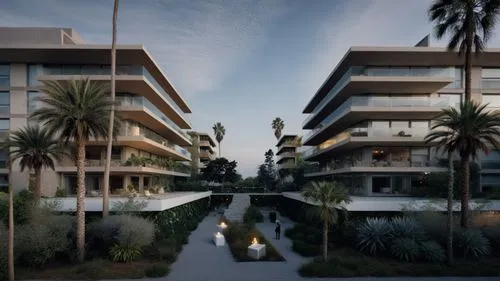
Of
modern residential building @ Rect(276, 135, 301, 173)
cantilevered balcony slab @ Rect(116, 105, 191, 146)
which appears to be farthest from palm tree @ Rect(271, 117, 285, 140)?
cantilevered balcony slab @ Rect(116, 105, 191, 146)

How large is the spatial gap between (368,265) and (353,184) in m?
19.0

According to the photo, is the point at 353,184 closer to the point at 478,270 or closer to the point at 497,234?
the point at 497,234

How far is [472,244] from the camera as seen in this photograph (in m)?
21.1

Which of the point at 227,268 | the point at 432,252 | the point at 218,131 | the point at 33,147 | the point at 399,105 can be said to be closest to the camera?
the point at 227,268

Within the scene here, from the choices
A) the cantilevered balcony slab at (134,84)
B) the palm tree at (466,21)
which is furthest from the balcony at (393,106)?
the cantilevered balcony slab at (134,84)

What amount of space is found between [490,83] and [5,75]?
172ft

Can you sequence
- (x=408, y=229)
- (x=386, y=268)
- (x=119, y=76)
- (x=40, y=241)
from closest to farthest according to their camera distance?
(x=40, y=241)
(x=386, y=268)
(x=408, y=229)
(x=119, y=76)

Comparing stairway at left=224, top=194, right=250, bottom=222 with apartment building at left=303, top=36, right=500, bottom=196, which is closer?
apartment building at left=303, top=36, right=500, bottom=196

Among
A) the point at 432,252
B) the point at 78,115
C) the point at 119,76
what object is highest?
the point at 119,76

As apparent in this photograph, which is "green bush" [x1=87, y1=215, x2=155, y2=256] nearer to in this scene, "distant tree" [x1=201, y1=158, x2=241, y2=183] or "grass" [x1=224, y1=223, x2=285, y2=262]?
"grass" [x1=224, y1=223, x2=285, y2=262]

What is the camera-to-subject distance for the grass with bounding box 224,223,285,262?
21422mm

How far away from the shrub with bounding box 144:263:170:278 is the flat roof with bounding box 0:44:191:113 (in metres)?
21.5

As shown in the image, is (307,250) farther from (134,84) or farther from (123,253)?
(134,84)

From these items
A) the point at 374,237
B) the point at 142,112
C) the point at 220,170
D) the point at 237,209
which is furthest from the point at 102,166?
the point at 220,170
